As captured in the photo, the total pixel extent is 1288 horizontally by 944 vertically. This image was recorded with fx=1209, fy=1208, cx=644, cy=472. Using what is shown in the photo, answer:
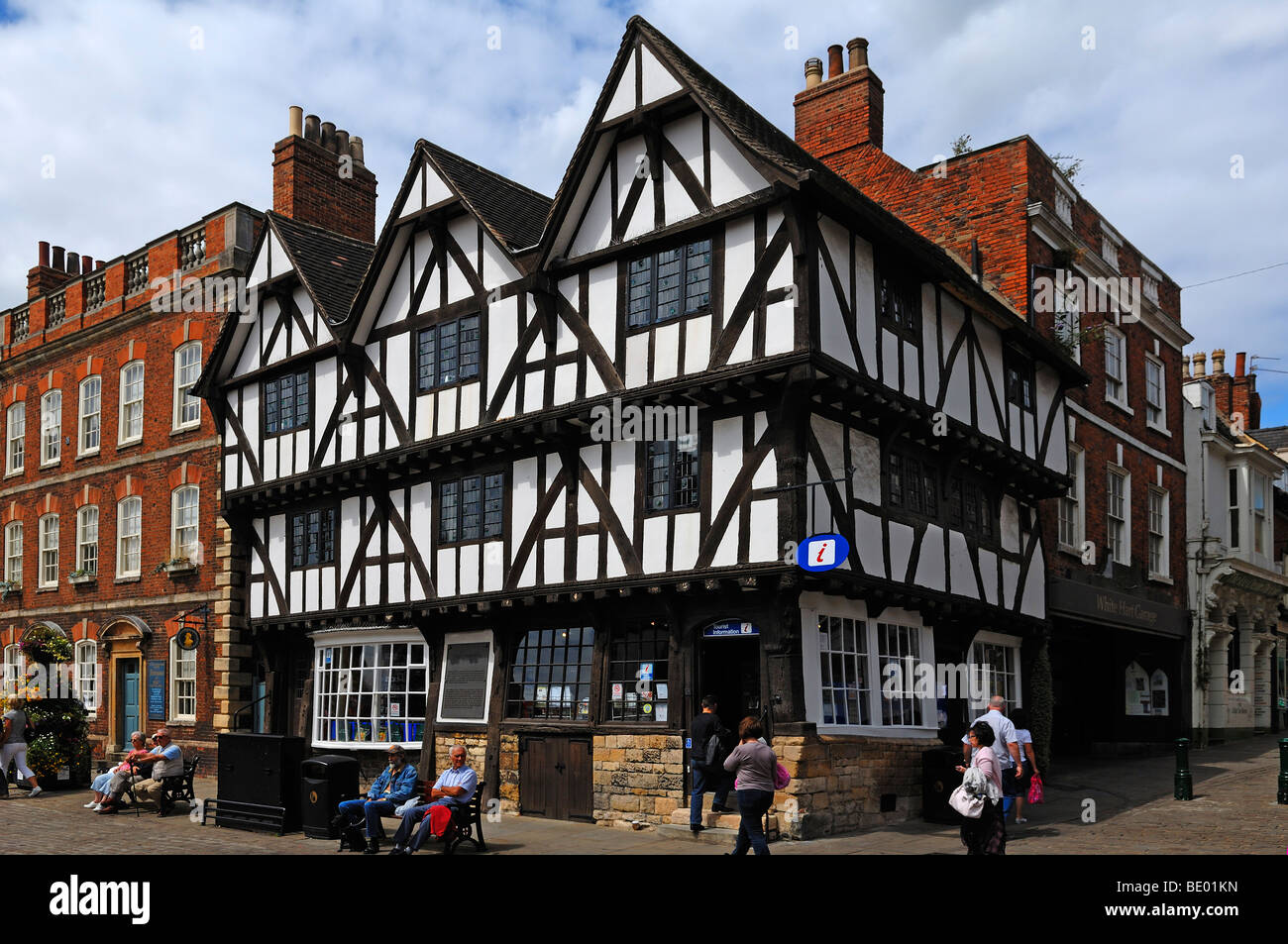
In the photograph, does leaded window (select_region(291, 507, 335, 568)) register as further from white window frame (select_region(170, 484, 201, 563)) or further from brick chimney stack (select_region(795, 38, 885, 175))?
brick chimney stack (select_region(795, 38, 885, 175))

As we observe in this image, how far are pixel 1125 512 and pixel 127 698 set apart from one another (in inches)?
854

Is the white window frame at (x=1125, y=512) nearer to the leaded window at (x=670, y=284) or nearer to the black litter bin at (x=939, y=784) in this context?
the black litter bin at (x=939, y=784)

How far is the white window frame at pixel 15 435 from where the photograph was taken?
1219 inches

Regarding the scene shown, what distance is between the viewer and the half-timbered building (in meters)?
15.3

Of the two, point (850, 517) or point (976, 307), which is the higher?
point (976, 307)

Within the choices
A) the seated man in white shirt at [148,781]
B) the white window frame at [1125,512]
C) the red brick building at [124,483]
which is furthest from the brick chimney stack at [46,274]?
the white window frame at [1125,512]

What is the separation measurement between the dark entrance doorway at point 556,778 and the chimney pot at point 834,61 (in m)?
14.1

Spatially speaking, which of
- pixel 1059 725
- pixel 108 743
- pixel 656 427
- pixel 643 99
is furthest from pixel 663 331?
pixel 108 743

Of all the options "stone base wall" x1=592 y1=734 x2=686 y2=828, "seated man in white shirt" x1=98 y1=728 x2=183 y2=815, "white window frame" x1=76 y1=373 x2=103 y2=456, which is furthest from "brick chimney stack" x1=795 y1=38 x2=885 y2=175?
"white window frame" x1=76 y1=373 x2=103 y2=456

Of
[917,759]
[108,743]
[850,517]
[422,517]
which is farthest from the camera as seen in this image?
[108,743]

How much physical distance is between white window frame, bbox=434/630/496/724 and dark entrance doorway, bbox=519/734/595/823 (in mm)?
1136

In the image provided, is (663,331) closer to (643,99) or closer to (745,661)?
(643,99)
